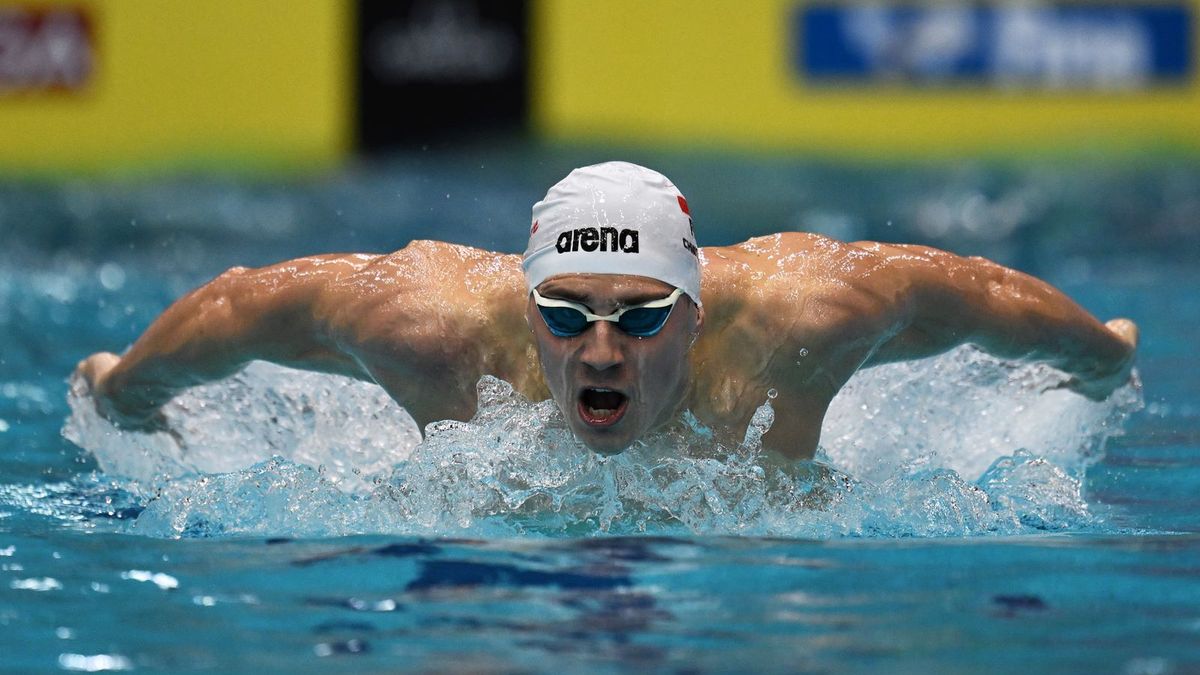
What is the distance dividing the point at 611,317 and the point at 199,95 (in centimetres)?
681

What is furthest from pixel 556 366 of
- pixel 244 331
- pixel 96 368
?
pixel 96 368

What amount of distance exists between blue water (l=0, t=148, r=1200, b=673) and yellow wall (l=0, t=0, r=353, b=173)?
430cm

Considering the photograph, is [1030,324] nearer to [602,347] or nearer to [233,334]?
[602,347]

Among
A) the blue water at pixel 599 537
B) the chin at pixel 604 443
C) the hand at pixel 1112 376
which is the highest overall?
the hand at pixel 1112 376

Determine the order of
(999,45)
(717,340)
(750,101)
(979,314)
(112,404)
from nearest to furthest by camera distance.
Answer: (717,340)
(979,314)
(112,404)
(999,45)
(750,101)

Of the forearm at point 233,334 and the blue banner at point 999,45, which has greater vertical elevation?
the blue banner at point 999,45

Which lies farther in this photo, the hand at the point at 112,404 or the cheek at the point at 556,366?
the hand at the point at 112,404

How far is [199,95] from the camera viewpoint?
950 centimetres

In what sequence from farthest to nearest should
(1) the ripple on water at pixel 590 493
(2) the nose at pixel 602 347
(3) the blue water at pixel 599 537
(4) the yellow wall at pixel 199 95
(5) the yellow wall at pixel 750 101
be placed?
(4) the yellow wall at pixel 199 95
(5) the yellow wall at pixel 750 101
(1) the ripple on water at pixel 590 493
(2) the nose at pixel 602 347
(3) the blue water at pixel 599 537

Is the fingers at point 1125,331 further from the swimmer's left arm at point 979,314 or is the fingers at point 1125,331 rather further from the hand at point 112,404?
the hand at point 112,404

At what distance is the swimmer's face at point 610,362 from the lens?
3242mm

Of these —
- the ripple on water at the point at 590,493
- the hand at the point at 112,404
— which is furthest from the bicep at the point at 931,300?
the hand at the point at 112,404

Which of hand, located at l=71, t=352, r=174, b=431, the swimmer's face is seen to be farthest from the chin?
hand, located at l=71, t=352, r=174, b=431

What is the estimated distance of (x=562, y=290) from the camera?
3260mm
